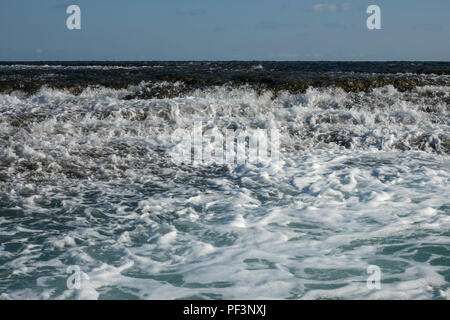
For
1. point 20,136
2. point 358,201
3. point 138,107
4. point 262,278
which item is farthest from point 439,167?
point 20,136

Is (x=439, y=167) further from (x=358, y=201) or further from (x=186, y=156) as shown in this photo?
(x=186, y=156)

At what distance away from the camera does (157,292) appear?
4812mm

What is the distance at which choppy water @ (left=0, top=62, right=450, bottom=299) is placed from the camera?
5.05 meters

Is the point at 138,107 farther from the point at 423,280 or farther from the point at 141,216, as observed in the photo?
the point at 423,280

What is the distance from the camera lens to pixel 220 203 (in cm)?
742

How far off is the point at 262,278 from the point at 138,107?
892 cm

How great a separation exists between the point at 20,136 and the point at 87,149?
1.82 m

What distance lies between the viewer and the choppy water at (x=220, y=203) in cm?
505

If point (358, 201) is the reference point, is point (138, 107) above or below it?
above

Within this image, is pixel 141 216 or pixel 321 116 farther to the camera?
pixel 321 116
